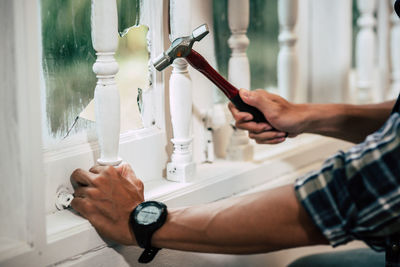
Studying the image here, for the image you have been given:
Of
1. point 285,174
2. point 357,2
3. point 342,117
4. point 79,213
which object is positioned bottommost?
point 285,174

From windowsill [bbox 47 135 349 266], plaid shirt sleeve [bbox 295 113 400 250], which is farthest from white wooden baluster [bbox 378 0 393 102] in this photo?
plaid shirt sleeve [bbox 295 113 400 250]

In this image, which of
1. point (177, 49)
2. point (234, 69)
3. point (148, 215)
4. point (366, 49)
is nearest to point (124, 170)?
point (148, 215)

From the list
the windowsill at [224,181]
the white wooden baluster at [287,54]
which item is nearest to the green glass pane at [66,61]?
the windowsill at [224,181]

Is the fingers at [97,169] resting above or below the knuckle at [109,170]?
below

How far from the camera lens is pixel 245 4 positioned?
5.16ft

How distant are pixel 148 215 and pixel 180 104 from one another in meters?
0.38

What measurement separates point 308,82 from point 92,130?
106cm

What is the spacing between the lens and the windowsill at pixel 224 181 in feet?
3.70

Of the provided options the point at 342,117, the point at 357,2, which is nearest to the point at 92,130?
the point at 342,117

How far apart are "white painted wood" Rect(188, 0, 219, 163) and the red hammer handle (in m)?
0.19

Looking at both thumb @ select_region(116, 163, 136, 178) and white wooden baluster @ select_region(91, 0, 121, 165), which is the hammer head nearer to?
white wooden baluster @ select_region(91, 0, 121, 165)

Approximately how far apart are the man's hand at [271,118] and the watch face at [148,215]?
421 millimetres

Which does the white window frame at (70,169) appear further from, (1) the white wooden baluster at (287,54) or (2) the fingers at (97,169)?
(1) the white wooden baluster at (287,54)

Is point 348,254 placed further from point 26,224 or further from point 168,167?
point 26,224
